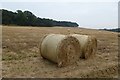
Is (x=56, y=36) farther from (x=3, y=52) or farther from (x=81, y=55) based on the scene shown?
(x=3, y=52)

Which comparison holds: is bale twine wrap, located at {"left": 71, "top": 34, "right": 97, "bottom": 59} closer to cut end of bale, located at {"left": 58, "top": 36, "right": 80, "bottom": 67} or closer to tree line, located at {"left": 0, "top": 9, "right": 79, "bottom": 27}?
cut end of bale, located at {"left": 58, "top": 36, "right": 80, "bottom": 67}

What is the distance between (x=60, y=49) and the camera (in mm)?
10578

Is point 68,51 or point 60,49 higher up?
point 60,49

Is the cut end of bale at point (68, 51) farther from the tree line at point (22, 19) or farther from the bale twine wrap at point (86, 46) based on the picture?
the tree line at point (22, 19)

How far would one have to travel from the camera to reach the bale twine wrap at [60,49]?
1061 centimetres

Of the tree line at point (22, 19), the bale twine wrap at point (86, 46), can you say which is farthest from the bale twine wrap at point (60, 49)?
the tree line at point (22, 19)

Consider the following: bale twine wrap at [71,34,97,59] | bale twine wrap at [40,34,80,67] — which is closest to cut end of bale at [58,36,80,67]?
bale twine wrap at [40,34,80,67]

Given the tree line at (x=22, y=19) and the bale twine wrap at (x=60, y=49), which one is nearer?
the bale twine wrap at (x=60, y=49)

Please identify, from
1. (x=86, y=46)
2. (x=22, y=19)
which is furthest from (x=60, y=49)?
(x=22, y=19)

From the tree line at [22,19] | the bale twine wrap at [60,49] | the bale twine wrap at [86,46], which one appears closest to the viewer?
the bale twine wrap at [60,49]

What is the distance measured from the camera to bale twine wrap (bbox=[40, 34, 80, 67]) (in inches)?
418

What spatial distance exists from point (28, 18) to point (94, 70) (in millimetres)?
31587

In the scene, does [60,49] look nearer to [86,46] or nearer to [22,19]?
[86,46]

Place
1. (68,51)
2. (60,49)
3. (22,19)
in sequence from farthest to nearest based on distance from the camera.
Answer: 1. (22,19)
2. (68,51)
3. (60,49)
